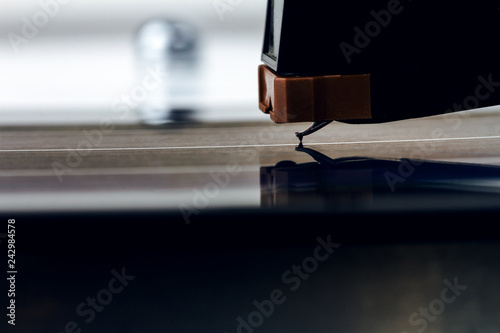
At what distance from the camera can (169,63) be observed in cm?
363

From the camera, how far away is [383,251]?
1381mm

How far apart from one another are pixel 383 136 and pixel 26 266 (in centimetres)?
171

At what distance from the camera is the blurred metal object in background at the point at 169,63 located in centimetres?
354

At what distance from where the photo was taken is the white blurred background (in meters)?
3.61

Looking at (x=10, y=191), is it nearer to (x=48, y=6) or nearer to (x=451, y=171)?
(x=451, y=171)

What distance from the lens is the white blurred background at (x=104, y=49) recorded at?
3.61 m

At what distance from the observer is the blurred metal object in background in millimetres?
3543

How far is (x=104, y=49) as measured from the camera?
371cm

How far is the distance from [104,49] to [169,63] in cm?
40

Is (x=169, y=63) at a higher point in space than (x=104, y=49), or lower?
lower

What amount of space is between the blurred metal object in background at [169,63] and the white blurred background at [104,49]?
0.09 feet

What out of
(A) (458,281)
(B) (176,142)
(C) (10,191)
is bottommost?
(A) (458,281)

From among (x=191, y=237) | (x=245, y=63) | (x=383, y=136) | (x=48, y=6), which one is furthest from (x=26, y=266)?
(x=48, y=6)

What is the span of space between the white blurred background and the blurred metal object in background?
0.03 metres
